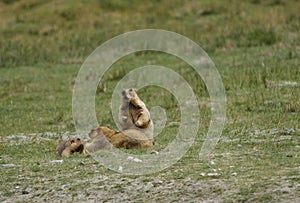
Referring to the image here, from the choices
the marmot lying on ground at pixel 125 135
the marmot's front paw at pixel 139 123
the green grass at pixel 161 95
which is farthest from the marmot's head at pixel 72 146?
the marmot's front paw at pixel 139 123

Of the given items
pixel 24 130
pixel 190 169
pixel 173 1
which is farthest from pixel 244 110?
pixel 173 1

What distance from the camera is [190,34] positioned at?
2356cm

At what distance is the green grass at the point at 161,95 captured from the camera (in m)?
8.66

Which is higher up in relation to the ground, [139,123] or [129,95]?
[129,95]

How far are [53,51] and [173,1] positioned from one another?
20.8 feet

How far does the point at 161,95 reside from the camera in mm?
16656

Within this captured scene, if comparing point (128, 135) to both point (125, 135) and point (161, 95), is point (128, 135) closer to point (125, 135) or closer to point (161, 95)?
point (125, 135)

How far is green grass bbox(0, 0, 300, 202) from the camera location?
8.66 m

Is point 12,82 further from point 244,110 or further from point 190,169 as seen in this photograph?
point 190,169

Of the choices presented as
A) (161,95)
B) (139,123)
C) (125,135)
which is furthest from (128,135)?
(161,95)

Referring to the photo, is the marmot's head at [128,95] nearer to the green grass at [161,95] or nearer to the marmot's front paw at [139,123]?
the marmot's front paw at [139,123]

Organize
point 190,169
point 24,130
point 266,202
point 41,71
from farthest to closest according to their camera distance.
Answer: point 41,71 → point 24,130 → point 190,169 → point 266,202

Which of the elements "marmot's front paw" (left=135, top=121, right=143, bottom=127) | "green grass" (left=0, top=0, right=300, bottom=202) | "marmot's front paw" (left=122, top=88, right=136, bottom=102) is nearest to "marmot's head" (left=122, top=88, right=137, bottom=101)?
"marmot's front paw" (left=122, top=88, right=136, bottom=102)

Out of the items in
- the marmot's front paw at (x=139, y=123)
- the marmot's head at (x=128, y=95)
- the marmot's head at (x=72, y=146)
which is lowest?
the marmot's head at (x=72, y=146)
